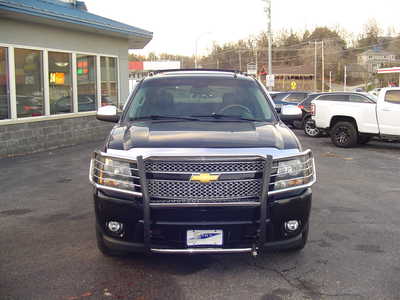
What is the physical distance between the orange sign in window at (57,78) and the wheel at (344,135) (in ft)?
26.6

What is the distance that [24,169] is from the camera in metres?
9.95

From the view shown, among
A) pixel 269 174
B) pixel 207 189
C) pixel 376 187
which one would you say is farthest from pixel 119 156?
pixel 376 187

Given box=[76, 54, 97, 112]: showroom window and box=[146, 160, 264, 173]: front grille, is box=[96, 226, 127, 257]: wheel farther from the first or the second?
box=[76, 54, 97, 112]: showroom window

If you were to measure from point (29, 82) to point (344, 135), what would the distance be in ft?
29.4

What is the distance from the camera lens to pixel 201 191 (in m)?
3.95

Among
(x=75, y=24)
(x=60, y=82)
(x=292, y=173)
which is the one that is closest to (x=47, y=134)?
(x=60, y=82)

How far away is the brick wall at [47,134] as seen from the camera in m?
11.6

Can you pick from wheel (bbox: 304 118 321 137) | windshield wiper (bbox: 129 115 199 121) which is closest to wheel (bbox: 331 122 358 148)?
wheel (bbox: 304 118 321 137)

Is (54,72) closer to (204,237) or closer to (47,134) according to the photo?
(47,134)

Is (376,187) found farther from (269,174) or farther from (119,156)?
(119,156)

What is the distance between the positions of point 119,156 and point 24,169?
21.7 feet

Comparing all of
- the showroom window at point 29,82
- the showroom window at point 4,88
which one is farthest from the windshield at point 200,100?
the showroom window at point 29,82

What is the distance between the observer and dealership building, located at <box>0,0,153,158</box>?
37.9 ft

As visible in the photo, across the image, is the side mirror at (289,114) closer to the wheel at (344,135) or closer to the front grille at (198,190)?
the front grille at (198,190)
